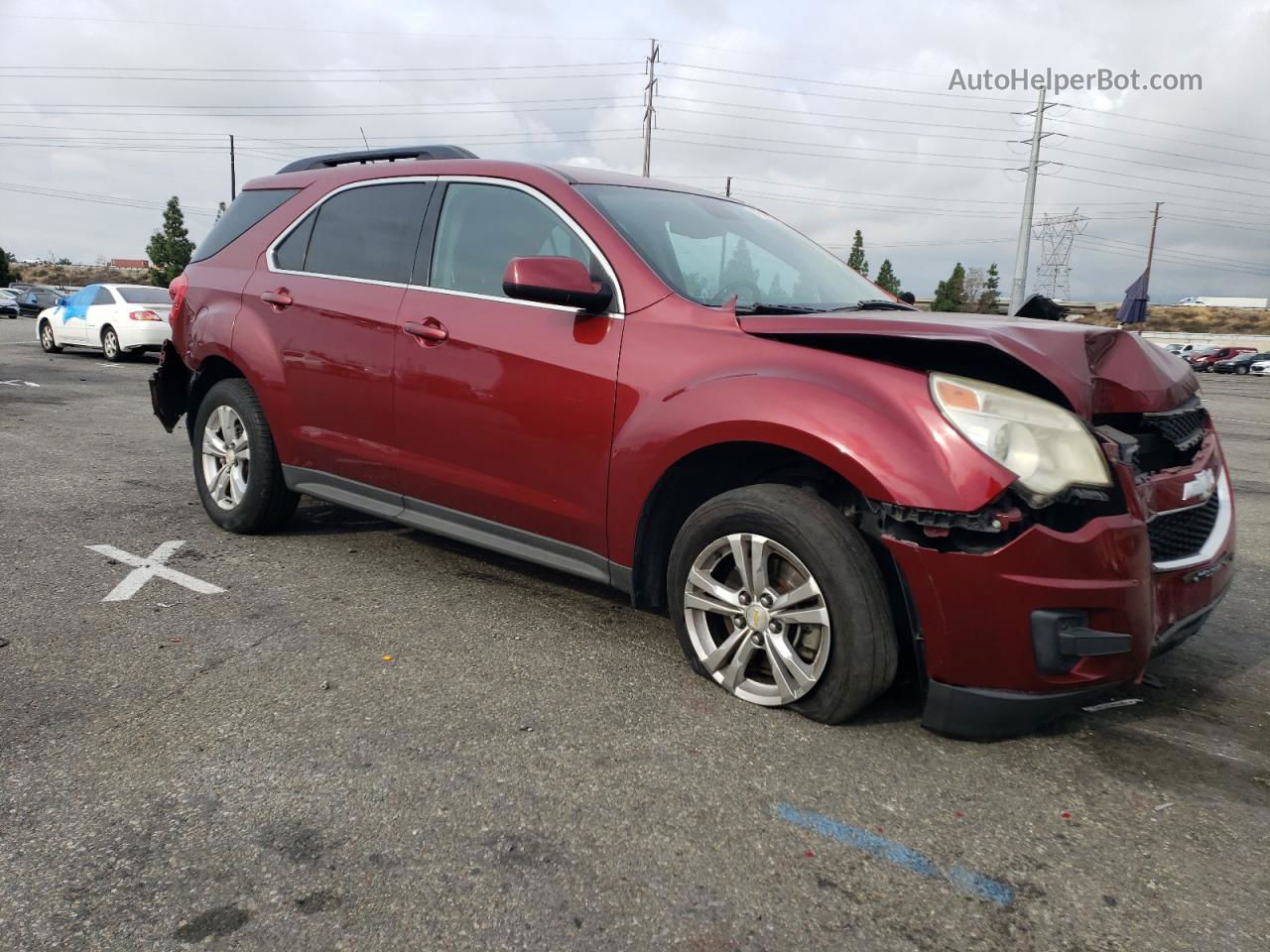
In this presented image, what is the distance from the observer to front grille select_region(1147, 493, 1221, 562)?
2673 mm

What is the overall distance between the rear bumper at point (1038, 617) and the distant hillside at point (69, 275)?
98.1 metres

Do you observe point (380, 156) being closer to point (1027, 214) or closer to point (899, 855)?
point (899, 855)

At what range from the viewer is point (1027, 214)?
115 feet

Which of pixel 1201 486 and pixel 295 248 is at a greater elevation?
pixel 295 248

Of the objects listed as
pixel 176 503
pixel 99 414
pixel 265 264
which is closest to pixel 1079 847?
pixel 265 264

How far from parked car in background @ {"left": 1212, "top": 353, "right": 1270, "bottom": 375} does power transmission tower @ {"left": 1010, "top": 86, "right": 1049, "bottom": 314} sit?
1697 cm

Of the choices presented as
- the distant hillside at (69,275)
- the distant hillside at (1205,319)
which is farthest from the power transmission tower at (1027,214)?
the distant hillside at (69,275)

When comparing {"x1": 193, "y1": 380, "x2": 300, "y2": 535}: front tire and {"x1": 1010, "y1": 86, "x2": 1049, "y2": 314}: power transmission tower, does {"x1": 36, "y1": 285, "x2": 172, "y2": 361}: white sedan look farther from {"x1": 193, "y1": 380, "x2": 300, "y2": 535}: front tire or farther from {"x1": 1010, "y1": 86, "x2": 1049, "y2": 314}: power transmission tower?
{"x1": 1010, "y1": 86, "x2": 1049, "y2": 314}: power transmission tower

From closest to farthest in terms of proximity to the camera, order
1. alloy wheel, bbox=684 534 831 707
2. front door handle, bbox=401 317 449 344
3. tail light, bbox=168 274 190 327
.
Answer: alloy wheel, bbox=684 534 831 707, front door handle, bbox=401 317 449 344, tail light, bbox=168 274 190 327

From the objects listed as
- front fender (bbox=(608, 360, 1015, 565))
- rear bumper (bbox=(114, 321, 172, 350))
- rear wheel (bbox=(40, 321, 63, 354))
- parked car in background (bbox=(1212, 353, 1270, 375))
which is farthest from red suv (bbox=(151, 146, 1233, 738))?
parked car in background (bbox=(1212, 353, 1270, 375))

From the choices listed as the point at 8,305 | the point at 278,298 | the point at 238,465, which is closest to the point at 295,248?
the point at 278,298

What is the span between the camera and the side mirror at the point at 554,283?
3.14 metres

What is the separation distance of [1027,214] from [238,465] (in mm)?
35860

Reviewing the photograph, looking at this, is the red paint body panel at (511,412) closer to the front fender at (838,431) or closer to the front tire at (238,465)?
the front fender at (838,431)
